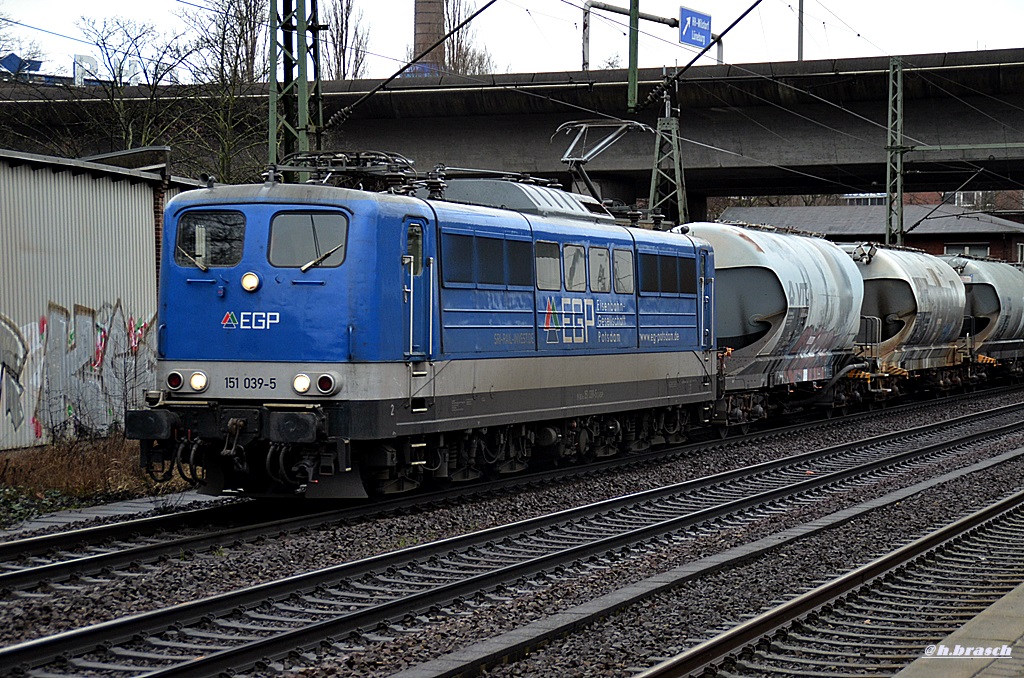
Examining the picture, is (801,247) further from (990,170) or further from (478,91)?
(990,170)

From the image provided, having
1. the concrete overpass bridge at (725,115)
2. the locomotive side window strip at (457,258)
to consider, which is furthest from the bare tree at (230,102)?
the locomotive side window strip at (457,258)

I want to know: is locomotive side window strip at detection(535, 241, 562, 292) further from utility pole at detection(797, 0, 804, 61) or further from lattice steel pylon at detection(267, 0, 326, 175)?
utility pole at detection(797, 0, 804, 61)

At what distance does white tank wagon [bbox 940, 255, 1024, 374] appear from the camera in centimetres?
3528

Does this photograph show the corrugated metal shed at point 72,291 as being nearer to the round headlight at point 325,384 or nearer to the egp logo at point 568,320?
the round headlight at point 325,384

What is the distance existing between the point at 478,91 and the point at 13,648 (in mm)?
30260

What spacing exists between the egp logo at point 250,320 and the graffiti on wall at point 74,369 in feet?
13.4

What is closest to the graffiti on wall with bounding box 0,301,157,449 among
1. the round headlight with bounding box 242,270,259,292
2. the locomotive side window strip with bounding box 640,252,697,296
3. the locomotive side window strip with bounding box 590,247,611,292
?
the round headlight with bounding box 242,270,259,292

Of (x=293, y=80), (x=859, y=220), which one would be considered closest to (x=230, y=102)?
(x=293, y=80)

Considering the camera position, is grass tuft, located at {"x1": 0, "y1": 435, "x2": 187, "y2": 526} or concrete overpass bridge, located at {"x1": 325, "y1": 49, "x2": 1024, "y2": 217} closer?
grass tuft, located at {"x1": 0, "y1": 435, "x2": 187, "y2": 526}

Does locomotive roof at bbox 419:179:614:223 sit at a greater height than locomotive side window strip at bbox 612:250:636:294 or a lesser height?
greater

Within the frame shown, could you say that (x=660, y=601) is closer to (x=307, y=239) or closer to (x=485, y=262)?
(x=307, y=239)

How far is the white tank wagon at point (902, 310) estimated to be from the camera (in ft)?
93.5

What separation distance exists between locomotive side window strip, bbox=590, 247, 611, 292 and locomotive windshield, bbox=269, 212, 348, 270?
4599mm

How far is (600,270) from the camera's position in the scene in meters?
16.3
